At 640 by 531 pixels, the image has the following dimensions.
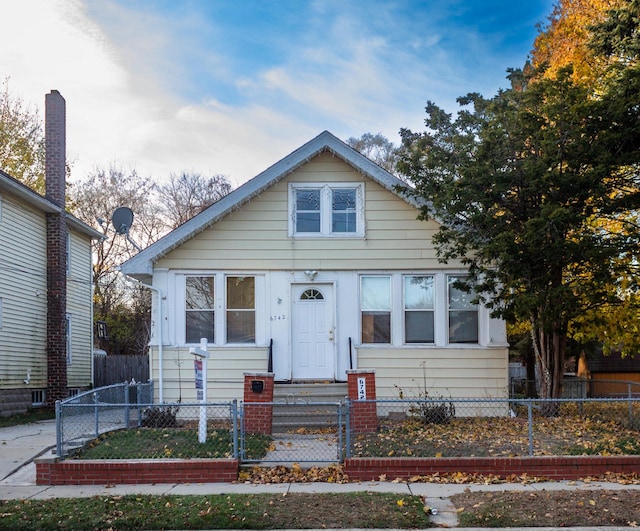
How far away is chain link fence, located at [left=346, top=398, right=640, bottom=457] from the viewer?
9.85 m

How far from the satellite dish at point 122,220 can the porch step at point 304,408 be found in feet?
15.4

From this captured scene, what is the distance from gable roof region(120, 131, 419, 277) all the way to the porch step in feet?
12.0

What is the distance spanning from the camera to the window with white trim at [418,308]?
14.9m

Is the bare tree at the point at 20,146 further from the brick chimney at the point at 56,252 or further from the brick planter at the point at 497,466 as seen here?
the brick planter at the point at 497,466

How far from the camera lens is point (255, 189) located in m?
14.6

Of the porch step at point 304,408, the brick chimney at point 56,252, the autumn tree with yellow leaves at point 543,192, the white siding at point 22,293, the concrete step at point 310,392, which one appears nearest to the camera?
the autumn tree with yellow leaves at point 543,192

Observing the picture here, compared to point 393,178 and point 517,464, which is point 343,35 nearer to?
point 393,178

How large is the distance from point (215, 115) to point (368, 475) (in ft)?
49.8

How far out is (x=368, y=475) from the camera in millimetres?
9281

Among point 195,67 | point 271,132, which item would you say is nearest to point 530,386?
point 271,132

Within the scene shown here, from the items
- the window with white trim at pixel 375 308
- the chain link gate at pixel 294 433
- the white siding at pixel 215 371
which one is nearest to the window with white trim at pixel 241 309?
the white siding at pixel 215 371

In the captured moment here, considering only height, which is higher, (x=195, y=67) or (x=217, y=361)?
(x=195, y=67)

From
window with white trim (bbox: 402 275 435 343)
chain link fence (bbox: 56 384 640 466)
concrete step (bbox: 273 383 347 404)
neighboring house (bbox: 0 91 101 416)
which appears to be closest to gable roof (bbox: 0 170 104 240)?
neighboring house (bbox: 0 91 101 416)

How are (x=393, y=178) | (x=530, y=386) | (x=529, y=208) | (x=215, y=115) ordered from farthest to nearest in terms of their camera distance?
(x=215, y=115) < (x=530, y=386) < (x=393, y=178) < (x=529, y=208)
